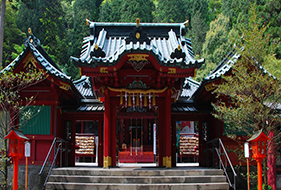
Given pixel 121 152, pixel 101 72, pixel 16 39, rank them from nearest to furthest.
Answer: pixel 101 72 → pixel 121 152 → pixel 16 39

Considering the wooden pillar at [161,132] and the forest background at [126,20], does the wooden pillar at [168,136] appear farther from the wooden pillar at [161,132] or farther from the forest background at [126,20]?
the forest background at [126,20]

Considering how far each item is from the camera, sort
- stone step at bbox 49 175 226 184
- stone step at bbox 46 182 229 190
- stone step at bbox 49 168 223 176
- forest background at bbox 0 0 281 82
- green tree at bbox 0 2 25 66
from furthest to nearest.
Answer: green tree at bbox 0 2 25 66, forest background at bbox 0 0 281 82, stone step at bbox 49 168 223 176, stone step at bbox 49 175 226 184, stone step at bbox 46 182 229 190

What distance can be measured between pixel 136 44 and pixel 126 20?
30.9 metres

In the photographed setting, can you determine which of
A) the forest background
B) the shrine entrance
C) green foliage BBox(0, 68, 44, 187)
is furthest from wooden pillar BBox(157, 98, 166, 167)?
the forest background

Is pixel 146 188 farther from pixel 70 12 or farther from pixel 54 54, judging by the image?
pixel 70 12

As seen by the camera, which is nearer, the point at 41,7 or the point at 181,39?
the point at 181,39

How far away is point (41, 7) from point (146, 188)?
3416 cm

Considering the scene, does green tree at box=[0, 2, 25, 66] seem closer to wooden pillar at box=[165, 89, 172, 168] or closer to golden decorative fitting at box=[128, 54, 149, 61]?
golden decorative fitting at box=[128, 54, 149, 61]

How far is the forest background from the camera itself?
31219mm

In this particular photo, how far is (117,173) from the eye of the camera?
10195mm

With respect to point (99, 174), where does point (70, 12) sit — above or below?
above

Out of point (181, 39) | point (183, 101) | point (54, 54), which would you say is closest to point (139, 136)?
point (183, 101)

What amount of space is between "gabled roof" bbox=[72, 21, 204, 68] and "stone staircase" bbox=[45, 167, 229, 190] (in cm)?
366

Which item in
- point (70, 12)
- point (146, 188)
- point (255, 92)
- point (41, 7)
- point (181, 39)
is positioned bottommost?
point (146, 188)
